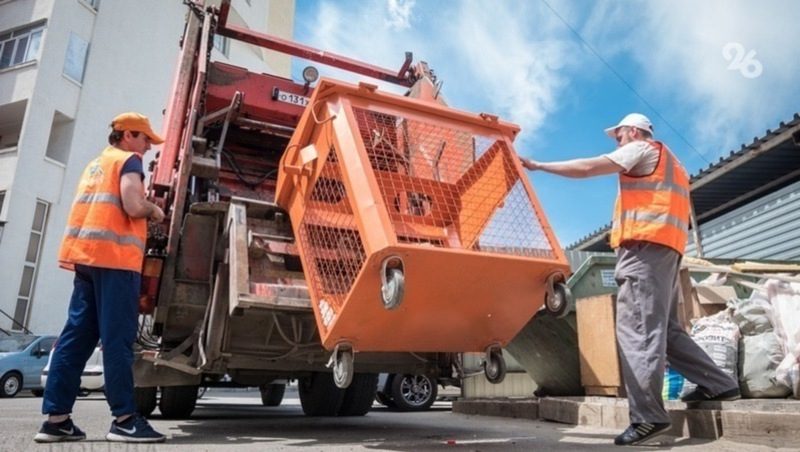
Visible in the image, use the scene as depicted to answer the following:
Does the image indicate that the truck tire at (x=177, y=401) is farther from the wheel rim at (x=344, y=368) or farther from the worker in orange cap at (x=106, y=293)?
the wheel rim at (x=344, y=368)

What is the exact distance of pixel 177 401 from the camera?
4.90 m

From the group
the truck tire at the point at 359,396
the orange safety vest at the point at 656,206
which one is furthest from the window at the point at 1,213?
the orange safety vest at the point at 656,206

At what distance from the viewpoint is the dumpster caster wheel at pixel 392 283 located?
7.71 ft

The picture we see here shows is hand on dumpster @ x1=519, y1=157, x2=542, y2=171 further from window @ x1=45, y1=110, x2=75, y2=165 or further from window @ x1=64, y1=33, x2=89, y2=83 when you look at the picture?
window @ x1=64, y1=33, x2=89, y2=83

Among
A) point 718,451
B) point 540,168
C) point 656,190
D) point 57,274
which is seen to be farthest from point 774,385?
point 57,274

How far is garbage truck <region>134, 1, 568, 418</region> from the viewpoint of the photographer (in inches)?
104

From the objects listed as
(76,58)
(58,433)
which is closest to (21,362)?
(76,58)

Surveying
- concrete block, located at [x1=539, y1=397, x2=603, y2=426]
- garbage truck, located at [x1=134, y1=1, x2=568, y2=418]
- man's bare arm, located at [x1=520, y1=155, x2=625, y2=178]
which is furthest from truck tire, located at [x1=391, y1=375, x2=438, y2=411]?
man's bare arm, located at [x1=520, y1=155, x2=625, y2=178]

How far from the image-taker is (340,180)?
289 cm

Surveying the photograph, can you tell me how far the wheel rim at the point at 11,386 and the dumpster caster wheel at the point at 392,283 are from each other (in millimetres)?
11541

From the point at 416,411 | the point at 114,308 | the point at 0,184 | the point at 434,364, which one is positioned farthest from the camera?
the point at 0,184

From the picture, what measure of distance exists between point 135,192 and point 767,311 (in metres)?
3.47

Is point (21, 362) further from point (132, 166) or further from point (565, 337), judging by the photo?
point (565, 337)

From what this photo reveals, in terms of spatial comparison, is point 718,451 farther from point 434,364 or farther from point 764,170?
point 764,170
